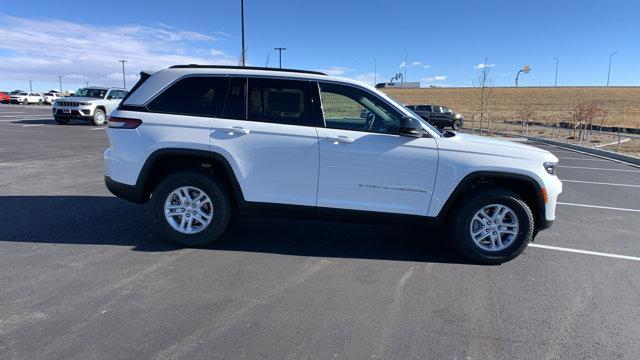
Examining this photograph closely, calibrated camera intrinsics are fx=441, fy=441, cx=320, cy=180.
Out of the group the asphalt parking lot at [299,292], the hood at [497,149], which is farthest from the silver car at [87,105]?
the hood at [497,149]

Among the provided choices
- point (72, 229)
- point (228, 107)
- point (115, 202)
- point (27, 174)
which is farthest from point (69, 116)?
point (228, 107)

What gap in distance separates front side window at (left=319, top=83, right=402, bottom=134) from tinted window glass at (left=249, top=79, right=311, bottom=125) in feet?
0.74

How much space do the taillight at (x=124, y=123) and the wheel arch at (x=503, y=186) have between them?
3.25m

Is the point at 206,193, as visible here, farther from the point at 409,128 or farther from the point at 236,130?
the point at 409,128

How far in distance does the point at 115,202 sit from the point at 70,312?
134 inches

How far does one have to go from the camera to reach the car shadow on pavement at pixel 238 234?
474 centimetres

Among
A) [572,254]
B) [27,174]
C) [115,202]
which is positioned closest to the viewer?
[572,254]

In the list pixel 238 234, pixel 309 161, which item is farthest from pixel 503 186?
pixel 238 234

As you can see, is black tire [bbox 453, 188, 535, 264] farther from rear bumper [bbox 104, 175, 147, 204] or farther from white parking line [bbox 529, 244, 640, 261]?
rear bumper [bbox 104, 175, 147, 204]

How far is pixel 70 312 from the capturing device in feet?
10.7

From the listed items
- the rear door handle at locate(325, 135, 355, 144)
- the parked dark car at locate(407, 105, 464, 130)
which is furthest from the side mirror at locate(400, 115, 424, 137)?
the parked dark car at locate(407, 105, 464, 130)

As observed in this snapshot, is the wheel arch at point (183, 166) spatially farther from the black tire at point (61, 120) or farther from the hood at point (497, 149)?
the black tire at point (61, 120)

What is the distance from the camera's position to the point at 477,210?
4.49m

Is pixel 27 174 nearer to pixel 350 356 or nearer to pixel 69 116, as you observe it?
pixel 350 356
